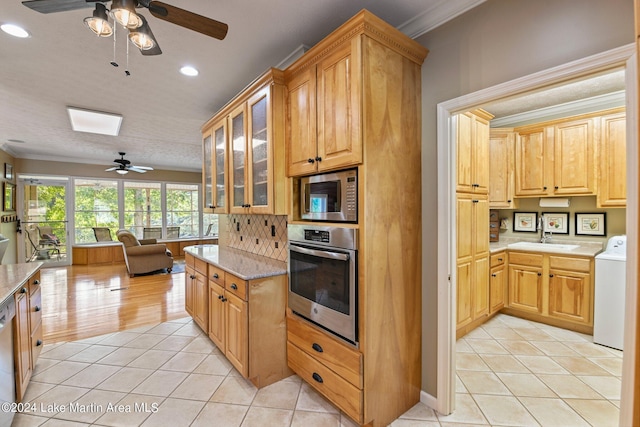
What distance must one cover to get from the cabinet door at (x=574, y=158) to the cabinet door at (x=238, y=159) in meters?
3.60

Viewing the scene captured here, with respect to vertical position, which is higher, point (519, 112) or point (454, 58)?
point (519, 112)

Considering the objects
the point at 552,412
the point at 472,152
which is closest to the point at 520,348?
the point at 552,412

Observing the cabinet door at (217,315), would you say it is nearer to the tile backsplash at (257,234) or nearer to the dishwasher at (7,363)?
the tile backsplash at (257,234)

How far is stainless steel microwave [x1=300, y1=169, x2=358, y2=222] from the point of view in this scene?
68.5 inches

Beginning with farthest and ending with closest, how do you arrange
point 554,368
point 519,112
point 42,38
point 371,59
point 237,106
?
point 519,112 → point 237,106 → point 554,368 → point 42,38 → point 371,59

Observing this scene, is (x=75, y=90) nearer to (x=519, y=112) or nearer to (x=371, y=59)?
(x=371, y=59)

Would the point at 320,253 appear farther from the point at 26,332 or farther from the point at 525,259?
the point at 525,259

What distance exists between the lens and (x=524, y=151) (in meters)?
3.72

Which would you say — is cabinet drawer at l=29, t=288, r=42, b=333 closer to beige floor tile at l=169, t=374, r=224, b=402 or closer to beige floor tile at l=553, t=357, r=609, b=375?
beige floor tile at l=169, t=374, r=224, b=402

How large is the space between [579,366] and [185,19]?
12.7 feet

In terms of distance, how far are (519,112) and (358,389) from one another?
3822mm

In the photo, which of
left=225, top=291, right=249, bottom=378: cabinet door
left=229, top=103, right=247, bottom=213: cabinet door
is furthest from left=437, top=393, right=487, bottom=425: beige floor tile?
left=229, top=103, right=247, bottom=213: cabinet door

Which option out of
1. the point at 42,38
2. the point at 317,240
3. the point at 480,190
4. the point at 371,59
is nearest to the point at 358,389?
the point at 317,240

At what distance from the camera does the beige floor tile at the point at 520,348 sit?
2748 mm
